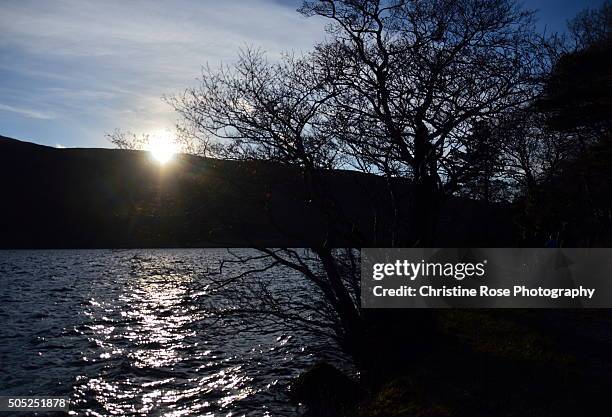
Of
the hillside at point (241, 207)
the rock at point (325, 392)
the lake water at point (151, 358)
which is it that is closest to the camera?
the rock at point (325, 392)

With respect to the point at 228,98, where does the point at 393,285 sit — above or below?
below

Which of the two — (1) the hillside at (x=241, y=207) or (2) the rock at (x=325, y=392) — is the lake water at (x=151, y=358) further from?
(1) the hillside at (x=241, y=207)

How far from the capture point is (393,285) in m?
13.1

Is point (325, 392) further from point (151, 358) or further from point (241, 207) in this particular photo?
point (151, 358)

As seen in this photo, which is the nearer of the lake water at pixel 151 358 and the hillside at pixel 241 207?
the hillside at pixel 241 207

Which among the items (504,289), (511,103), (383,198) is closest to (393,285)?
(383,198)

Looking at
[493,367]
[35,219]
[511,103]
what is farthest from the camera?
[35,219]

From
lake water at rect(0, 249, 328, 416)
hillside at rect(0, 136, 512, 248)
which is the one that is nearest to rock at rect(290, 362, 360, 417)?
lake water at rect(0, 249, 328, 416)

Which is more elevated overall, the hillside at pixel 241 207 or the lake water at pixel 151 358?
the hillside at pixel 241 207

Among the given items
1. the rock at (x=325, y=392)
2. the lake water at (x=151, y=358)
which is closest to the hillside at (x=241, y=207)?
the lake water at (x=151, y=358)

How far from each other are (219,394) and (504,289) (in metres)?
11.3

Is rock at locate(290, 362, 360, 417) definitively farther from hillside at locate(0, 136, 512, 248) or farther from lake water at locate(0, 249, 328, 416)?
hillside at locate(0, 136, 512, 248)

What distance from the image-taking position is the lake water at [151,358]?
13125mm

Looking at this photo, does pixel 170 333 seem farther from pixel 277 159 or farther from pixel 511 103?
pixel 511 103
